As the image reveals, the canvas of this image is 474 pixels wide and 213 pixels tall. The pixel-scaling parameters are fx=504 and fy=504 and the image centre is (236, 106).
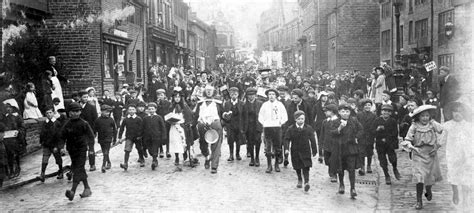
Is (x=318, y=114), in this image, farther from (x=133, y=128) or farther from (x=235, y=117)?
(x=133, y=128)

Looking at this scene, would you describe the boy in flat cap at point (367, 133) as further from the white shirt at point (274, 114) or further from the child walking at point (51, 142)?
the child walking at point (51, 142)

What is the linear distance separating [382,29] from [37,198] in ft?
102

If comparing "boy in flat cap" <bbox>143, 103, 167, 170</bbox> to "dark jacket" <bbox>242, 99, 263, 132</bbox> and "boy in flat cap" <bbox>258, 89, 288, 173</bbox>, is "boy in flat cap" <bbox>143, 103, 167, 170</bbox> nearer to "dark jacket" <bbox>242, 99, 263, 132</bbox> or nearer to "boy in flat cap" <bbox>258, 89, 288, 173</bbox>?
"dark jacket" <bbox>242, 99, 263, 132</bbox>

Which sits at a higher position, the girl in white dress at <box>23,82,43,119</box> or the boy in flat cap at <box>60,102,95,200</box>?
the girl in white dress at <box>23,82,43,119</box>

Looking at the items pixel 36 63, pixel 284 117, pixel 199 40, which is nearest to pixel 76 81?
pixel 36 63

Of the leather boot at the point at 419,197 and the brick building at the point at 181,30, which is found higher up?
the brick building at the point at 181,30

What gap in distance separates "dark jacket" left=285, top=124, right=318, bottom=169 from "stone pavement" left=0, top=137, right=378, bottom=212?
0.46 m

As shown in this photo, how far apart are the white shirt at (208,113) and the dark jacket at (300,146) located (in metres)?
2.32

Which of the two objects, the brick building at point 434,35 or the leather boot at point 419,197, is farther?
the brick building at point 434,35

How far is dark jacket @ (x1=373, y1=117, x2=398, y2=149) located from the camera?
9188mm

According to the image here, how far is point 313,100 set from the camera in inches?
497

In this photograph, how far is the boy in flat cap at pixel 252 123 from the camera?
11133 mm

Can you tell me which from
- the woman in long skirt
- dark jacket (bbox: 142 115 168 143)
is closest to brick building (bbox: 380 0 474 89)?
the woman in long skirt

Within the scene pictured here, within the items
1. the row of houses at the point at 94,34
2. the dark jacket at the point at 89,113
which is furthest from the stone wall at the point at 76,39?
the dark jacket at the point at 89,113
